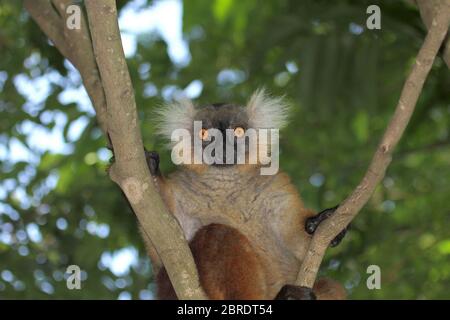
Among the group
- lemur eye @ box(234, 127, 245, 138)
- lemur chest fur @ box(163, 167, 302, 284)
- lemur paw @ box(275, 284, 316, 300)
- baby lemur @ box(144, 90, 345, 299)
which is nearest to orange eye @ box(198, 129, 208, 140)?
baby lemur @ box(144, 90, 345, 299)

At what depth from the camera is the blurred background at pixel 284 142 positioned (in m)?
10.4

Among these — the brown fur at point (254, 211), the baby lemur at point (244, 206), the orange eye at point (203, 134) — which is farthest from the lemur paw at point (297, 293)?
the orange eye at point (203, 134)

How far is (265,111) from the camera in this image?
32.3 feet

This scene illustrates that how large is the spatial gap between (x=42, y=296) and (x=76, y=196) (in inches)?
96.5

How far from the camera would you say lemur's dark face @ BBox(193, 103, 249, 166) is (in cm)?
904

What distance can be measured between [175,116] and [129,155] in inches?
145

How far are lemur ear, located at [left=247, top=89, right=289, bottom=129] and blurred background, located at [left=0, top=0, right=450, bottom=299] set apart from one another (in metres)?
0.80

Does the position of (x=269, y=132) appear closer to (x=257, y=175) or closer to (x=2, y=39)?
(x=257, y=175)

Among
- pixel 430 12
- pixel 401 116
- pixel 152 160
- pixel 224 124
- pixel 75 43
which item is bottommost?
pixel 152 160

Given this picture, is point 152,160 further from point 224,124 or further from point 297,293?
point 297,293

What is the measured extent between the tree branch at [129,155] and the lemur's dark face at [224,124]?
279cm

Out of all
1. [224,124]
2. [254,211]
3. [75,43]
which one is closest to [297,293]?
[254,211]

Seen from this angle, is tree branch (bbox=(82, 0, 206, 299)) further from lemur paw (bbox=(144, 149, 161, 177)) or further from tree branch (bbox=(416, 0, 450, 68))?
tree branch (bbox=(416, 0, 450, 68))
